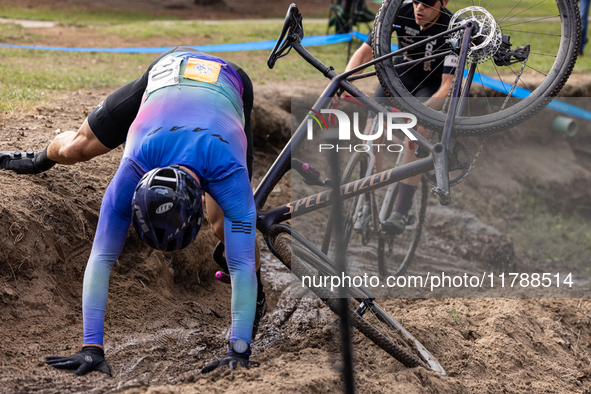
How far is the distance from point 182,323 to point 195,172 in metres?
1.42

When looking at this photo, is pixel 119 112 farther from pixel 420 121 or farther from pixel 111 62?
pixel 111 62

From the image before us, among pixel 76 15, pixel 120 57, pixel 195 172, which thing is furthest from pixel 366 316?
pixel 76 15

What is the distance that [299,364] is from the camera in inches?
113

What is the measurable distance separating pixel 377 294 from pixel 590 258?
4245mm

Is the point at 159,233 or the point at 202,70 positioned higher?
the point at 202,70

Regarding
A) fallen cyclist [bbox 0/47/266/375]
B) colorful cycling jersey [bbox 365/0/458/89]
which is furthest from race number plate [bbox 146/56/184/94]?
colorful cycling jersey [bbox 365/0/458/89]

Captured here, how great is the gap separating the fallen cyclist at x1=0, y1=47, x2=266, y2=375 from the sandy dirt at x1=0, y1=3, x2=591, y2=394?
265mm

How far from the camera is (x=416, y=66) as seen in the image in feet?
15.6

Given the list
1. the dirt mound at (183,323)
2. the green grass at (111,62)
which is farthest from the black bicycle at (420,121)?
the green grass at (111,62)

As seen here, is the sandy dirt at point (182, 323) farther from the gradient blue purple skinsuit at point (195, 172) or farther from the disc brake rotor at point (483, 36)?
the disc brake rotor at point (483, 36)

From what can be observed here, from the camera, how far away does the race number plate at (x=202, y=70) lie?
9.68 ft

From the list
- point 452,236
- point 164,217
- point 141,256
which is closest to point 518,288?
point 452,236

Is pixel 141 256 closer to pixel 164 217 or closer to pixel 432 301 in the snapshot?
pixel 164 217

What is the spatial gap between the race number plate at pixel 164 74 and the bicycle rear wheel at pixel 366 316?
3.74 ft
